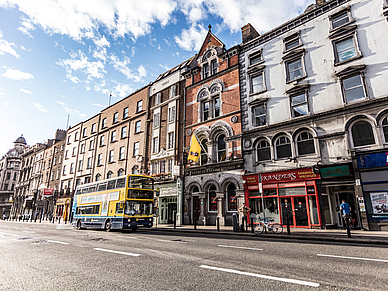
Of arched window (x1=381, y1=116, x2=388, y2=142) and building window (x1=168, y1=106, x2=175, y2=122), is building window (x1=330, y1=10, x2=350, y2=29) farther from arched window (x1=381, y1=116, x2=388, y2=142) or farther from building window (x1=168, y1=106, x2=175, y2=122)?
building window (x1=168, y1=106, x2=175, y2=122)

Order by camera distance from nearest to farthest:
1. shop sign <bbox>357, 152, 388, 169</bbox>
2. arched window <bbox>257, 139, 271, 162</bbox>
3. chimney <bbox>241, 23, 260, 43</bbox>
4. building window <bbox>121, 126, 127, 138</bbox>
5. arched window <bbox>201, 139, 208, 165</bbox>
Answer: shop sign <bbox>357, 152, 388, 169</bbox> < arched window <bbox>257, 139, 271, 162</bbox> < arched window <bbox>201, 139, 208, 165</bbox> < chimney <bbox>241, 23, 260, 43</bbox> < building window <bbox>121, 126, 127, 138</bbox>

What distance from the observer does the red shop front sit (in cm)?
1616

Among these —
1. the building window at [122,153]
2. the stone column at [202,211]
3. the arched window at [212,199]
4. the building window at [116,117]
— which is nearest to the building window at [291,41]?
the arched window at [212,199]

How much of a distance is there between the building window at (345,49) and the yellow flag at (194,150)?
13.1 m

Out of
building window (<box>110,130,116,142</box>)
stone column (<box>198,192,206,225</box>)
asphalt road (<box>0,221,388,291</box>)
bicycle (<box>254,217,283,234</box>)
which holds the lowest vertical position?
asphalt road (<box>0,221,388,291</box>)

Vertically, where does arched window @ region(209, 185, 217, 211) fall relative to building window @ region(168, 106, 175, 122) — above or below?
below

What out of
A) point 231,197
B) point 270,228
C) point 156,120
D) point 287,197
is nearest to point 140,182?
point 231,197

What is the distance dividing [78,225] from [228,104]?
61.7 feet

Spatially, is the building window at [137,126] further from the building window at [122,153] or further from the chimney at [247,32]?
the chimney at [247,32]

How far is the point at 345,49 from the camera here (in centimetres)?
1672

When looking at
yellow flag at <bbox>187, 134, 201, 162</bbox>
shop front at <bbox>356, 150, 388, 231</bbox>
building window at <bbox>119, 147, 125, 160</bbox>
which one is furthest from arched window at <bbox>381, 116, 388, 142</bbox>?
building window at <bbox>119, 147, 125, 160</bbox>

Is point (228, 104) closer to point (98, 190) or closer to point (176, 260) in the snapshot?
point (98, 190)

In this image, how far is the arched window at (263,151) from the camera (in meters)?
19.0

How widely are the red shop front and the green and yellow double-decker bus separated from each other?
8.21 meters
